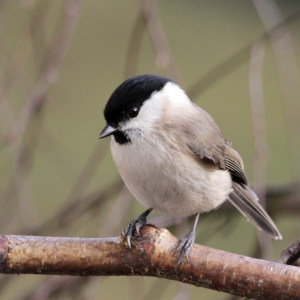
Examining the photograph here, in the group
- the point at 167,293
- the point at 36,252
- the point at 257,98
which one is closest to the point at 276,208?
the point at 257,98

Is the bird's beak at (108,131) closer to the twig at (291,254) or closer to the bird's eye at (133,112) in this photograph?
the bird's eye at (133,112)

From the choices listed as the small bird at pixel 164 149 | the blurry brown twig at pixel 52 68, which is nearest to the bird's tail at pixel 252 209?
the small bird at pixel 164 149

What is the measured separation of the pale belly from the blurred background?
0.60 ft

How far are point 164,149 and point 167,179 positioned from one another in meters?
→ 0.09

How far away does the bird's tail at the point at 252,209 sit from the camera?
2.70m

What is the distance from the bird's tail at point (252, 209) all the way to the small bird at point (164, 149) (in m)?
0.21

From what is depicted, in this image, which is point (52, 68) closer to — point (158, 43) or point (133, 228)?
point (158, 43)

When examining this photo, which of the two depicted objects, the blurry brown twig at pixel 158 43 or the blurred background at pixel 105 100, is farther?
the blurred background at pixel 105 100

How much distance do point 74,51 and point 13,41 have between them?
0.55 m

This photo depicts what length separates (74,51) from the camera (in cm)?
683

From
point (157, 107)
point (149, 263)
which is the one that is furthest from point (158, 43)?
point (149, 263)

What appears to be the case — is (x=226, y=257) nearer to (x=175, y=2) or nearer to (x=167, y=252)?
(x=167, y=252)

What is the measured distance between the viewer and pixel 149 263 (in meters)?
1.82

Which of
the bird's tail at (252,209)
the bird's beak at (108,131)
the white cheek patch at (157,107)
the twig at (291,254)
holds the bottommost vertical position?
the bird's tail at (252,209)
